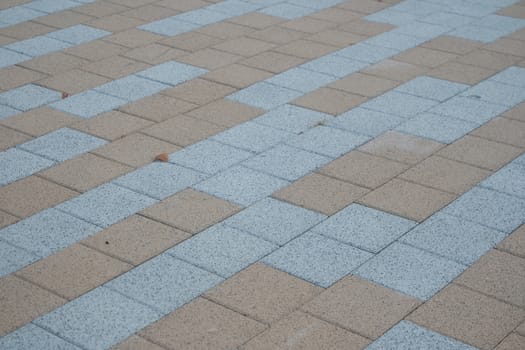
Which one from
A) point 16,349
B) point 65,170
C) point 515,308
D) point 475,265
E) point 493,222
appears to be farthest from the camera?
point 65,170

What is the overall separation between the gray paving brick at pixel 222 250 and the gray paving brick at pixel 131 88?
7.89 feet

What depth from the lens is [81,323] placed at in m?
4.68

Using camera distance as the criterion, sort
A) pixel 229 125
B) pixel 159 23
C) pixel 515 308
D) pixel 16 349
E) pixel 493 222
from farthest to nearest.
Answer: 1. pixel 159 23
2. pixel 229 125
3. pixel 493 222
4. pixel 515 308
5. pixel 16 349

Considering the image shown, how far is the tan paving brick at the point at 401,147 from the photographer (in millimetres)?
6578

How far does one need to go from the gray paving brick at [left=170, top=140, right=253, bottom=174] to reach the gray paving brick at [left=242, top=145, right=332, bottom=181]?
0.40 ft

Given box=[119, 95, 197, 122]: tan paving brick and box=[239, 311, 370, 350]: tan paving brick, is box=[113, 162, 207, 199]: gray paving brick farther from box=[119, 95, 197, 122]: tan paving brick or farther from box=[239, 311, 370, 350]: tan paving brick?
box=[239, 311, 370, 350]: tan paving brick

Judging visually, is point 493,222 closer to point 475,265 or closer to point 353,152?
point 475,265

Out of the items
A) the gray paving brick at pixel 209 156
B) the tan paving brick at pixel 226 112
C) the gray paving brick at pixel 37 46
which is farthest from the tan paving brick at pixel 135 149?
the gray paving brick at pixel 37 46

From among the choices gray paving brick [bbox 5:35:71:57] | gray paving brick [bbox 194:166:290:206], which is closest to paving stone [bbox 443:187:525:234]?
gray paving brick [bbox 194:166:290:206]

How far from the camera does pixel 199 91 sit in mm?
7695

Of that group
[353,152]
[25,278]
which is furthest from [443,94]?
[25,278]

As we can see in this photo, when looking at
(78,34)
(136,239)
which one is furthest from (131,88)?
(136,239)

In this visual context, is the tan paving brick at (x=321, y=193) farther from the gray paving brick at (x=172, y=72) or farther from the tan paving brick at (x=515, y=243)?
the gray paving brick at (x=172, y=72)

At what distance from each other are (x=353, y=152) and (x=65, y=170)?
208 centimetres
